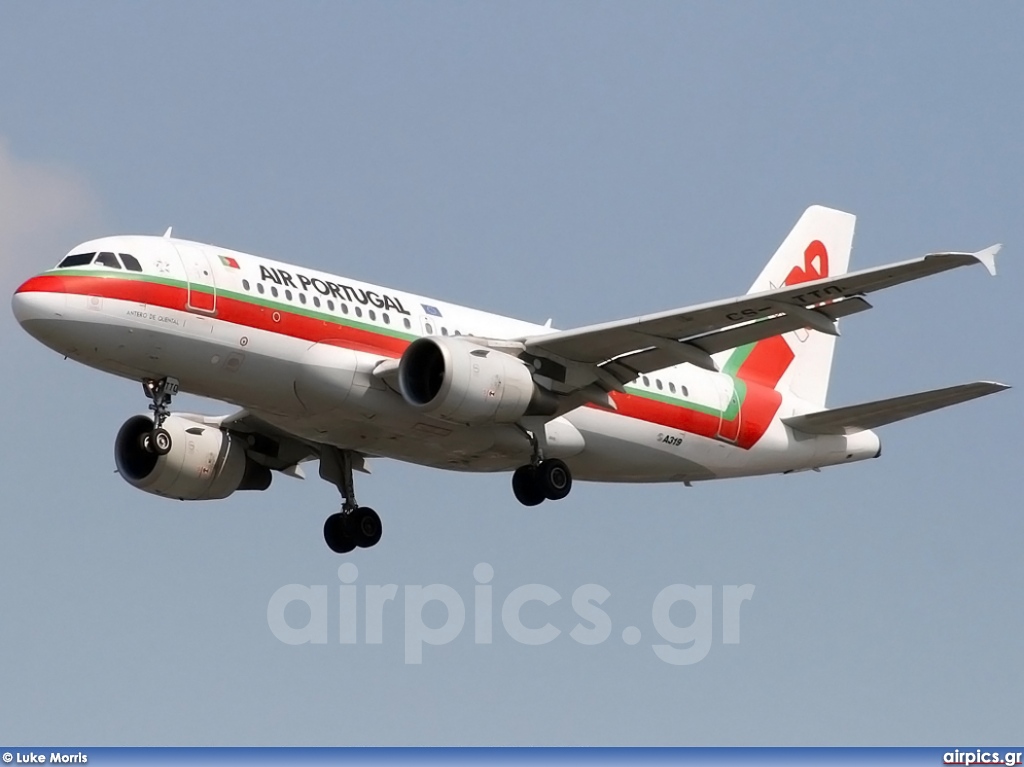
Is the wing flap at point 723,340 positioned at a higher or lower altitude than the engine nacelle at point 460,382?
higher

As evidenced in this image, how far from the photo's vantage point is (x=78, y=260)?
36938 millimetres

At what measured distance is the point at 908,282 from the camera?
35.6m

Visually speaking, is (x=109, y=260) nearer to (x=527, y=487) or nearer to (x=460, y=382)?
(x=460, y=382)

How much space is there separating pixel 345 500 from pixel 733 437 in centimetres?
894

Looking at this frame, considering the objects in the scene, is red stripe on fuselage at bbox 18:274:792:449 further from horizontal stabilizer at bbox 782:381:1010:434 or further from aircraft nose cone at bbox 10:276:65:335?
horizontal stabilizer at bbox 782:381:1010:434

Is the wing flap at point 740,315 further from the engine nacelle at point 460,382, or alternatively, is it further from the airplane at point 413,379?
the engine nacelle at point 460,382

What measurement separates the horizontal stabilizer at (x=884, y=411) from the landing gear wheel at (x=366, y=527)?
9.81m

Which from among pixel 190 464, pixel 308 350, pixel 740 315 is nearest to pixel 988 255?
pixel 740 315

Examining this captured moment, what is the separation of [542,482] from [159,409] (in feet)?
26.3

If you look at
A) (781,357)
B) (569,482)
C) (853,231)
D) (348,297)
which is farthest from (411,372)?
(853,231)

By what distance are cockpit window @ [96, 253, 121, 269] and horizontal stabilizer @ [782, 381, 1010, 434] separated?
1670 centimetres

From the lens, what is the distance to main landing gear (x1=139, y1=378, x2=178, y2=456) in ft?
123

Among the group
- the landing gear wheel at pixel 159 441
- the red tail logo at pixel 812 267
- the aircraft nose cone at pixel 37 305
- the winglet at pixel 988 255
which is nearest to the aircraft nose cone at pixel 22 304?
the aircraft nose cone at pixel 37 305

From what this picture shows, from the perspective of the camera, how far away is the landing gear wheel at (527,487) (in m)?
40.6
